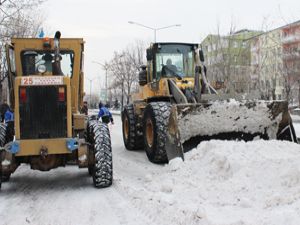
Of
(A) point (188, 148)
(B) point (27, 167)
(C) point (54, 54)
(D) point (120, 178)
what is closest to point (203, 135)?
(A) point (188, 148)

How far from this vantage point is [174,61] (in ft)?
40.3

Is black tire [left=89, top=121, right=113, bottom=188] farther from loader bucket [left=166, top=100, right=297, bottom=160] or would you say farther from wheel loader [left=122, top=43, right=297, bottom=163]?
loader bucket [left=166, top=100, right=297, bottom=160]

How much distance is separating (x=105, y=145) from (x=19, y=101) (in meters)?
1.63

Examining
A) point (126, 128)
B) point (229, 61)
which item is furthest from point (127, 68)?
point (126, 128)

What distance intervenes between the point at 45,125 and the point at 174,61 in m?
5.60

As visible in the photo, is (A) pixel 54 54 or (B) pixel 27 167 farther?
(B) pixel 27 167

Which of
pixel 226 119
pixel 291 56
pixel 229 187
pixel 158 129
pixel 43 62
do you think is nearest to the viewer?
pixel 229 187

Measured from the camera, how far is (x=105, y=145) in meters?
7.77

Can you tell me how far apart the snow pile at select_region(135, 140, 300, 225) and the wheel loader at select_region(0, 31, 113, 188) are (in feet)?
3.77

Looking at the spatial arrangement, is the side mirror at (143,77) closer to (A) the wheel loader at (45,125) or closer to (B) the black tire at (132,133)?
(B) the black tire at (132,133)

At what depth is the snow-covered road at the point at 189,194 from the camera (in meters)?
5.38

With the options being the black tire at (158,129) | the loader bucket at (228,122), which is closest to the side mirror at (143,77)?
the black tire at (158,129)

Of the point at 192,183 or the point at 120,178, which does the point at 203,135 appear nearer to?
the point at 120,178

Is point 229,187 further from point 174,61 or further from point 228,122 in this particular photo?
point 174,61
